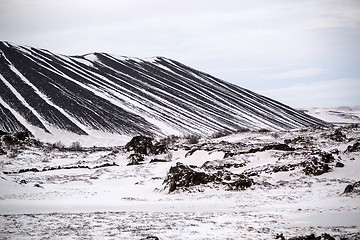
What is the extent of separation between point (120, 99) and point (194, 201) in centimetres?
6084

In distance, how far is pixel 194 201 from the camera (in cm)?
1728

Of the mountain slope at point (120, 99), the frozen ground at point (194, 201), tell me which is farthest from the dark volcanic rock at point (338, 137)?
the mountain slope at point (120, 99)

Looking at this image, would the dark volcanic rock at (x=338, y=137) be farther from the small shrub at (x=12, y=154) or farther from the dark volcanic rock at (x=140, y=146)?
the small shrub at (x=12, y=154)

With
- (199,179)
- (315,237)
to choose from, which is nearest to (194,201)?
(199,179)

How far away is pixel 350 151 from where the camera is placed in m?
24.3

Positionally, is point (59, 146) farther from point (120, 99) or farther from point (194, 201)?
point (194, 201)

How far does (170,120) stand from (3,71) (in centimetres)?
3186

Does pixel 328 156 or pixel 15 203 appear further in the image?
pixel 328 156

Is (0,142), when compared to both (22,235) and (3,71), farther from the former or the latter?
(3,71)

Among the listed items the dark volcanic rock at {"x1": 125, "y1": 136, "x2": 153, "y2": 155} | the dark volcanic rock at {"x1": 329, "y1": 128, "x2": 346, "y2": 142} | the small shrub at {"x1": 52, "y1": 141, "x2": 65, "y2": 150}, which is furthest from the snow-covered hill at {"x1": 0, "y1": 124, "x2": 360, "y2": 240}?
the small shrub at {"x1": 52, "y1": 141, "x2": 65, "y2": 150}

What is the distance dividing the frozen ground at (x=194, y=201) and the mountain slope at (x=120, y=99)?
32843 mm

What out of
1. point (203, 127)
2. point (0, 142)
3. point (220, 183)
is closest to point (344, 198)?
point (220, 183)

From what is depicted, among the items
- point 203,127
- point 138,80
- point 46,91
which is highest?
point 138,80

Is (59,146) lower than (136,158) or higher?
higher
